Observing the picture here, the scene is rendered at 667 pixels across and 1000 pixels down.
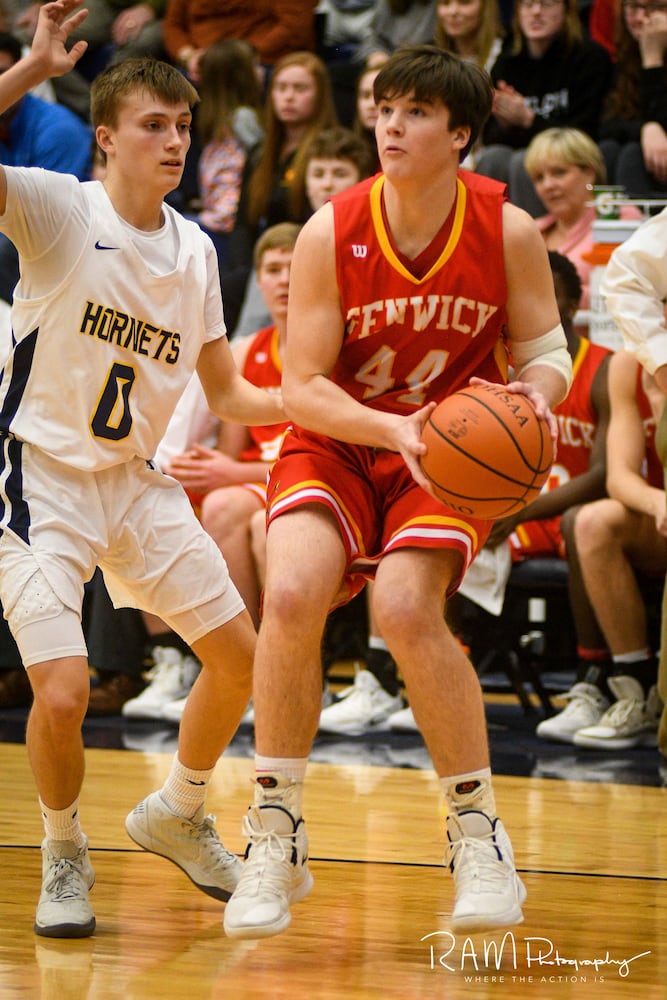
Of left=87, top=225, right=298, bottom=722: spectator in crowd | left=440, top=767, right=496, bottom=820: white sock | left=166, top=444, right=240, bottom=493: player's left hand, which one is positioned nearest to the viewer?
left=440, top=767, right=496, bottom=820: white sock

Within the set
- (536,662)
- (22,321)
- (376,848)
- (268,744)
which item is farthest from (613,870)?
(536,662)

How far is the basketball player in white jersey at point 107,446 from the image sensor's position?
319 centimetres

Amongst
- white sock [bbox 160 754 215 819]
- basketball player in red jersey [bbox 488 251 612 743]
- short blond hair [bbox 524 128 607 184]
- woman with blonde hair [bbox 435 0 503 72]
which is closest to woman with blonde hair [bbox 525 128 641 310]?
short blond hair [bbox 524 128 607 184]

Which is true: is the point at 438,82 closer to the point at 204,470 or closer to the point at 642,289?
the point at 642,289

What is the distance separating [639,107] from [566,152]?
A: 88 centimetres

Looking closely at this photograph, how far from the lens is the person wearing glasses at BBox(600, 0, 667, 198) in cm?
667

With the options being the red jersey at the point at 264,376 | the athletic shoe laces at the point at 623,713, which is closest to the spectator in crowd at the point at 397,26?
the red jersey at the point at 264,376

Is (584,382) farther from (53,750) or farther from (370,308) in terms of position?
(53,750)

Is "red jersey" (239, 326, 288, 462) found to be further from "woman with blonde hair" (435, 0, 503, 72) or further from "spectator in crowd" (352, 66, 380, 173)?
"woman with blonde hair" (435, 0, 503, 72)

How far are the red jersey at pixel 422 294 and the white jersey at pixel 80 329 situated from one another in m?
0.50

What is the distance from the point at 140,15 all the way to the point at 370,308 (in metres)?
6.92

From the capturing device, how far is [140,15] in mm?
9383

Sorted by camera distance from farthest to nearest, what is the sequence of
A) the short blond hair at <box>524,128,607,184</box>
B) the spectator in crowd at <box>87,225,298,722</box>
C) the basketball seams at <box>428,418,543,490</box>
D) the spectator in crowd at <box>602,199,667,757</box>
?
the short blond hair at <box>524,128,607,184</box> → the spectator in crowd at <box>87,225,298,722</box> → the spectator in crowd at <box>602,199,667,757</box> → the basketball seams at <box>428,418,543,490</box>

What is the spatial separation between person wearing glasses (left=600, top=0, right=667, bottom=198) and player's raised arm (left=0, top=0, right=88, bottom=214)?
377 cm
